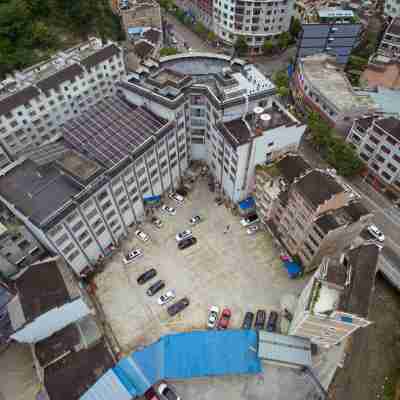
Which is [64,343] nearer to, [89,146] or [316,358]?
[89,146]

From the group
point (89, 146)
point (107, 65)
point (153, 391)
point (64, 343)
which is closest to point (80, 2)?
point (107, 65)

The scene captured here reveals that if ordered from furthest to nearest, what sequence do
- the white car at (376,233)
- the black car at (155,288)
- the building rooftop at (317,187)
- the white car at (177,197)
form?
the white car at (177,197) → the white car at (376,233) → the black car at (155,288) → the building rooftop at (317,187)

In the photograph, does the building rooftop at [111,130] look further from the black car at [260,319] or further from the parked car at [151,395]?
the parked car at [151,395]

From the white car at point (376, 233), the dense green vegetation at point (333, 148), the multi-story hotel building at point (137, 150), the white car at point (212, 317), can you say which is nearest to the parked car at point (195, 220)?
the multi-story hotel building at point (137, 150)

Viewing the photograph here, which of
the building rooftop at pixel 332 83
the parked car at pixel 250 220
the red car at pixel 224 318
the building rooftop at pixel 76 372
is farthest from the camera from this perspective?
the building rooftop at pixel 332 83

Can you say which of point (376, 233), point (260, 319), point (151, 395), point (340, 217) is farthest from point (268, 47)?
point (151, 395)

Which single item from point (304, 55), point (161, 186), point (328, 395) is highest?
point (304, 55)
